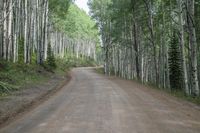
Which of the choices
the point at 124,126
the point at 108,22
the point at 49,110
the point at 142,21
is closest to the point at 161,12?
the point at 142,21

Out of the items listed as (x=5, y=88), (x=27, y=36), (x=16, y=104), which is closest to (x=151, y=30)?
(x=27, y=36)

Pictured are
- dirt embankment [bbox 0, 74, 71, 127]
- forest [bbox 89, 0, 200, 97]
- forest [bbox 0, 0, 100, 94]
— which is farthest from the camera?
forest [bbox 89, 0, 200, 97]

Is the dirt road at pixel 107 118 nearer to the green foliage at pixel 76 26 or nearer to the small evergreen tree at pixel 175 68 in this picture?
the small evergreen tree at pixel 175 68

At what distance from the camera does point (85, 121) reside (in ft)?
28.7

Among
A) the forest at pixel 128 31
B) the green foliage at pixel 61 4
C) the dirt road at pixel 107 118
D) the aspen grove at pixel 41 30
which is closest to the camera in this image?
the dirt road at pixel 107 118

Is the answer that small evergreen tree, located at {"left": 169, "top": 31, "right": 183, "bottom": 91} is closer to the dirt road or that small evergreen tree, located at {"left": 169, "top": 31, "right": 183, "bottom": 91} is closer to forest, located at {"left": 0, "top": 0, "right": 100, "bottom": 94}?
forest, located at {"left": 0, "top": 0, "right": 100, "bottom": 94}

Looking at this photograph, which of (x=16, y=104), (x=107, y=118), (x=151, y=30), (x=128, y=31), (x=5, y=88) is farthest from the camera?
(x=128, y=31)

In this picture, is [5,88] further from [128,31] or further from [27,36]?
[128,31]

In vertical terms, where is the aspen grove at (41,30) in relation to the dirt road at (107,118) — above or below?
above

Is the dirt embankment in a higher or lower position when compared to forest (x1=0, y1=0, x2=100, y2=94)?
lower

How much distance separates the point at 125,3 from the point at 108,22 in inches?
432

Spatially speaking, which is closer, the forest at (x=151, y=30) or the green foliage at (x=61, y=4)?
the forest at (x=151, y=30)

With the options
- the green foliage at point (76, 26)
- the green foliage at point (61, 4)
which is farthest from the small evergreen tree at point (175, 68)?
the green foliage at point (76, 26)

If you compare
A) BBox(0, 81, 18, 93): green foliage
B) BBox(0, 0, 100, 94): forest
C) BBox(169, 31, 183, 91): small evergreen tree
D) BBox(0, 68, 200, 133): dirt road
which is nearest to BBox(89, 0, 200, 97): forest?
BBox(169, 31, 183, 91): small evergreen tree
